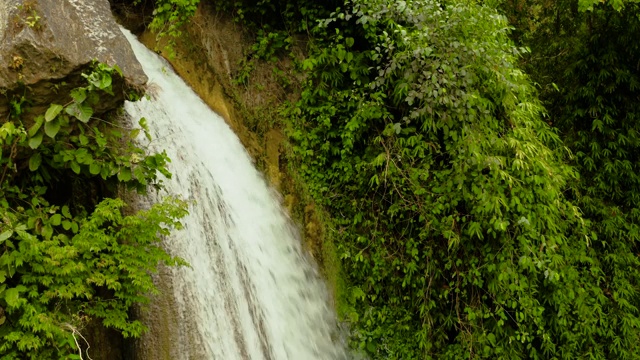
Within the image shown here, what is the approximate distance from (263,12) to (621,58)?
4.61m

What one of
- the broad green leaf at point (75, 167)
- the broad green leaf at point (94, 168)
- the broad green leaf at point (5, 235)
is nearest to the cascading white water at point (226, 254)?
the broad green leaf at point (94, 168)

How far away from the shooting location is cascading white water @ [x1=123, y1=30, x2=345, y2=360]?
4191 millimetres

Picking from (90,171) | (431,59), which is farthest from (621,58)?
(90,171)

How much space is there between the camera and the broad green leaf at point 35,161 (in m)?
3.58

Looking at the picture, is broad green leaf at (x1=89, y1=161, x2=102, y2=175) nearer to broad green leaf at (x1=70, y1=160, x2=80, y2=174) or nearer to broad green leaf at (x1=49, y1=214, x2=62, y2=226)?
broad green leaf at (x1=70, y1=160, x2=80, y2=174)

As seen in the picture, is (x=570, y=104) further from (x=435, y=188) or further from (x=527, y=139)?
(x=435, y=188)

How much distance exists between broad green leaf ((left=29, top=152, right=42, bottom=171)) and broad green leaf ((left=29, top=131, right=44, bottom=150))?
11 centimetres

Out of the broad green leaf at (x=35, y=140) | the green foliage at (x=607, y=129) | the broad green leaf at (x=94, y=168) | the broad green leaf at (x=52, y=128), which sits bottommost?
the broad green leaf at (x=94, y=168)

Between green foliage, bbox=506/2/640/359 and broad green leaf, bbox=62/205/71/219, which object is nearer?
broad green leaf, bbox=62/205/71/219

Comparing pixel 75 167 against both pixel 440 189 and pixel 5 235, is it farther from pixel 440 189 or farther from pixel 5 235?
pixel 440 189

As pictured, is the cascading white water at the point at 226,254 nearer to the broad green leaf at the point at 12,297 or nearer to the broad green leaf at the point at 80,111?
the broad green leaf at the point at 80,111

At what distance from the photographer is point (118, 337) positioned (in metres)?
3.95

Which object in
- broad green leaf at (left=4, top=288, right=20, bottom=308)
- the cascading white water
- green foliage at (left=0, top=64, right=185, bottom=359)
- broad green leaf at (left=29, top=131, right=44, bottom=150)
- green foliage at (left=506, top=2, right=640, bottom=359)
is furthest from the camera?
green foliage at (left=506, top=2, right=640, bottom=359)

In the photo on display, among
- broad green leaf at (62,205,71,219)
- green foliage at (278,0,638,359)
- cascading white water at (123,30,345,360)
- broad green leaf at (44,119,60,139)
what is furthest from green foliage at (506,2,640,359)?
broad green leaf at (44,119,60,139)
